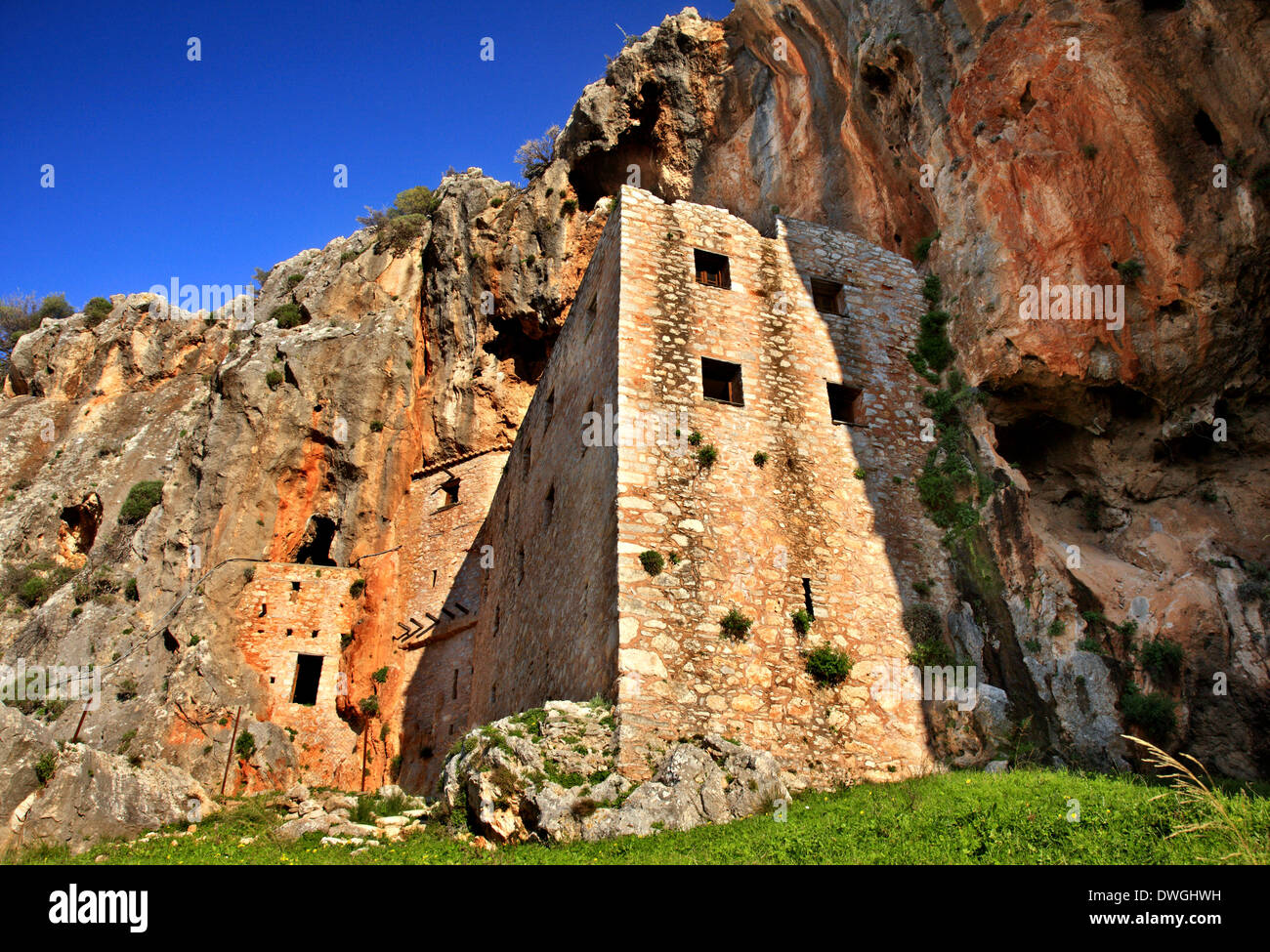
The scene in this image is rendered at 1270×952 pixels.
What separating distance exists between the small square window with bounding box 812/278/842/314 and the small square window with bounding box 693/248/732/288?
1.78 metres

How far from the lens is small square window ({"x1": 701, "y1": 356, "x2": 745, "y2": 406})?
45.0ft

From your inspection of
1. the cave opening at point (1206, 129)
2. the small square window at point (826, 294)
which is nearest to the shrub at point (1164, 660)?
the cave opening at point (1206, 129)

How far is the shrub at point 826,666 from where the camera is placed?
1158cm

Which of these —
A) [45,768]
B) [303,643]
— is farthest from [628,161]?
[45,768]

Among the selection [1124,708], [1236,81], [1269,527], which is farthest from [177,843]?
[1236,81]

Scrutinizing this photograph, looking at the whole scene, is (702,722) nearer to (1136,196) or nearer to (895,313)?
(895,313)

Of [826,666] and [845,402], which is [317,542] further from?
[826,666]

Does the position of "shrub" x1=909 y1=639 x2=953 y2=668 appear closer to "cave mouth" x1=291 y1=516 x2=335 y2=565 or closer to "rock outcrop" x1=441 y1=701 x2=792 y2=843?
"rock outcrop" x1=441 y1=701 x2=792 y2=843

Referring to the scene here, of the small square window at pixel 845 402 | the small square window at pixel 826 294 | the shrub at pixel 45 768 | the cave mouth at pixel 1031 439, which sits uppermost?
the small square window at pixel 826 294

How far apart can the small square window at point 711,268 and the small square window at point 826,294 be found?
1.78m

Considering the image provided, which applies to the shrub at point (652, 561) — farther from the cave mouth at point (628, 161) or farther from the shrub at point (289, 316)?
the shrub at point (289, 316)

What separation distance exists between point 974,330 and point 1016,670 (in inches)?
232

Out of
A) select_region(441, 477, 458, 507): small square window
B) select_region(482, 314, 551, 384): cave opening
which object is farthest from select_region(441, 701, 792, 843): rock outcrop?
select_region(482, 314, 551, 384): cave opening

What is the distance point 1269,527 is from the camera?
11.7 m
